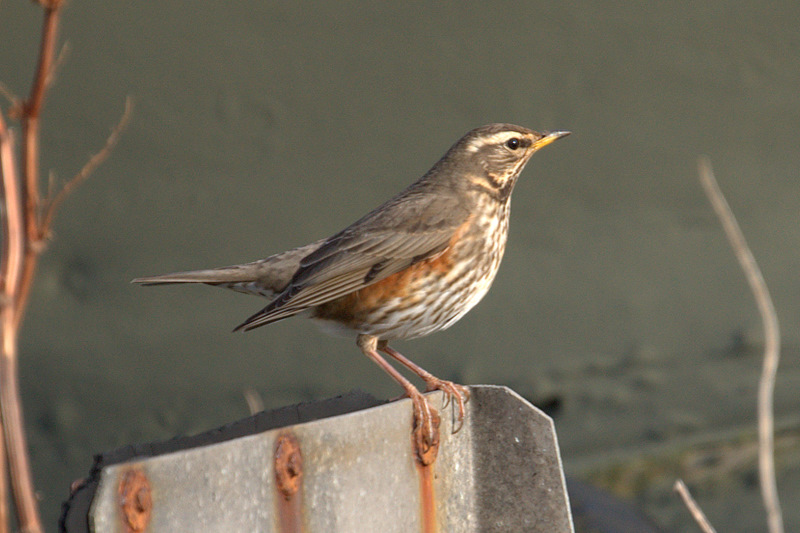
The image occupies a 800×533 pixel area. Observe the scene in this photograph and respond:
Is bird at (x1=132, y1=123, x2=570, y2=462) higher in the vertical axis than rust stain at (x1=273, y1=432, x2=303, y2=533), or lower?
lower

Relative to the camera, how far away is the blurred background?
456 centimetres

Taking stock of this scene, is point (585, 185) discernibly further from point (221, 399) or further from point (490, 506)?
point (490, 506)

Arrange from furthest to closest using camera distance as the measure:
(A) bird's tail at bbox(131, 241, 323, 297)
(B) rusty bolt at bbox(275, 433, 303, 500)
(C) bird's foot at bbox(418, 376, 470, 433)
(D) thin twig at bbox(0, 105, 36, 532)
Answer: (A) bird's tail at bbox(131, 241, 323, 297) → (C) bird's foot at bbox(418, 376, 470, 433) → (B) rusty bolt at bbox(275, 433, 303, 500) → (D) thin twig at bbox(0, 105, 36, 532)

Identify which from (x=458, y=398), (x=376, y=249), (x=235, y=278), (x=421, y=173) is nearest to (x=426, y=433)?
(x=458, y=398)

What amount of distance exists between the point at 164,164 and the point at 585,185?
2022 mm

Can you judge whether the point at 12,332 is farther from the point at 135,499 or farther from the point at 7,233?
the point at 135,499

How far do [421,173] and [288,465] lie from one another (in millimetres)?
3269

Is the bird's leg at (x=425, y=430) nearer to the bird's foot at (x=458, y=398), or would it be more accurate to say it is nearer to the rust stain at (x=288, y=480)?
the bird's foot at (x=458, y=398)

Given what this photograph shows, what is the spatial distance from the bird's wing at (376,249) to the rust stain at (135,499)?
5.98ft

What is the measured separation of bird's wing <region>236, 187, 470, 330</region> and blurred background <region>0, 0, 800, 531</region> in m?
1.27

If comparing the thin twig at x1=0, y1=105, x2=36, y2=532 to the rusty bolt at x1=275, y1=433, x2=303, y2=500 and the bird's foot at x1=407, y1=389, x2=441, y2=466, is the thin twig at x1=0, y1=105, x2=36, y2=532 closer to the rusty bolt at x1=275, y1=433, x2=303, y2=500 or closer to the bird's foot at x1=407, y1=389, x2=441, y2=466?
the rusty bolt at x1=275, y1=433, x2=303, y2=500

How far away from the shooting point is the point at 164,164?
4.67 meters

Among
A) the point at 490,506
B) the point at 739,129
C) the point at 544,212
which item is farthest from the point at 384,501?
the point at 739,129

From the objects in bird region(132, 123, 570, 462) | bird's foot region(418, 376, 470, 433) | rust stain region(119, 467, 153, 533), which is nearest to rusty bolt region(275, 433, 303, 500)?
rust stain region(119, 467, 153, 533)
